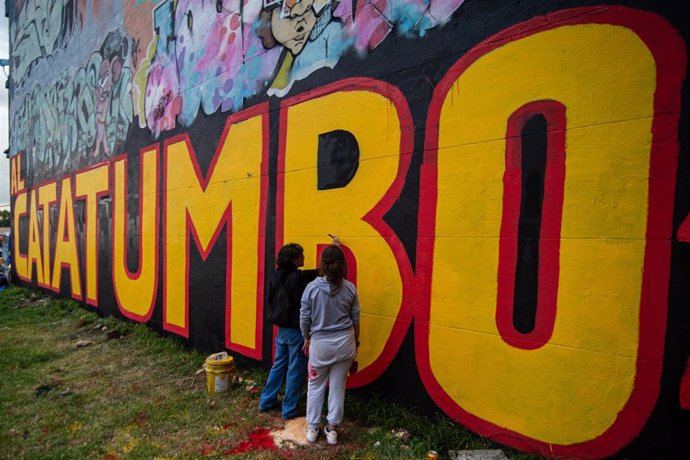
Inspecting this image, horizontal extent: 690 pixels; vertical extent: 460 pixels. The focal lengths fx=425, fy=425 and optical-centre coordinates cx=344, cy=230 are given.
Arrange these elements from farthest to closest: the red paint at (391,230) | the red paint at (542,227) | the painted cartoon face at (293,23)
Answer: the painted cartoon face at (293,23) < the red paint at (391,230) < the red paint at (542,227)

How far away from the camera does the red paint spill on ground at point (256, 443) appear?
128 inches

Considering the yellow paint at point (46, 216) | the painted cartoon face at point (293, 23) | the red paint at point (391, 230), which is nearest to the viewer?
the red paint at point (391, 230)

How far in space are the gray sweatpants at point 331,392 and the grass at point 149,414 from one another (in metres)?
0.21

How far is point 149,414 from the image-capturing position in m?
3.95

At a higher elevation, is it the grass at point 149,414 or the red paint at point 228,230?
the red paint at point 228,230

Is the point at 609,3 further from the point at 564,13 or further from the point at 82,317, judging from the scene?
the point at 82,317

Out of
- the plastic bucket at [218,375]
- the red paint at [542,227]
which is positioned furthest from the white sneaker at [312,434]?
the red paint at [542,227]

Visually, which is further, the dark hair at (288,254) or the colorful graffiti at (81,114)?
the colorful graffiti at (81,114)

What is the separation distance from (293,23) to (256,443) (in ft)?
13.4

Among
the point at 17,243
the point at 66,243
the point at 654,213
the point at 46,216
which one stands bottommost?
the point at 17,243

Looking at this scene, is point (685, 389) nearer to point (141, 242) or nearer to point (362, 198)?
point (362, 198)

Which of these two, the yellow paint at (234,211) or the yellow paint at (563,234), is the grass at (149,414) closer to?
the yellow paint at (563,234)

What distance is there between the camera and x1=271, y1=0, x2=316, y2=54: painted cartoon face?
439 cm

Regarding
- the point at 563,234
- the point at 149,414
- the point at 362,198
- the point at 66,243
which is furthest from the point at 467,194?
the point at 66,243
